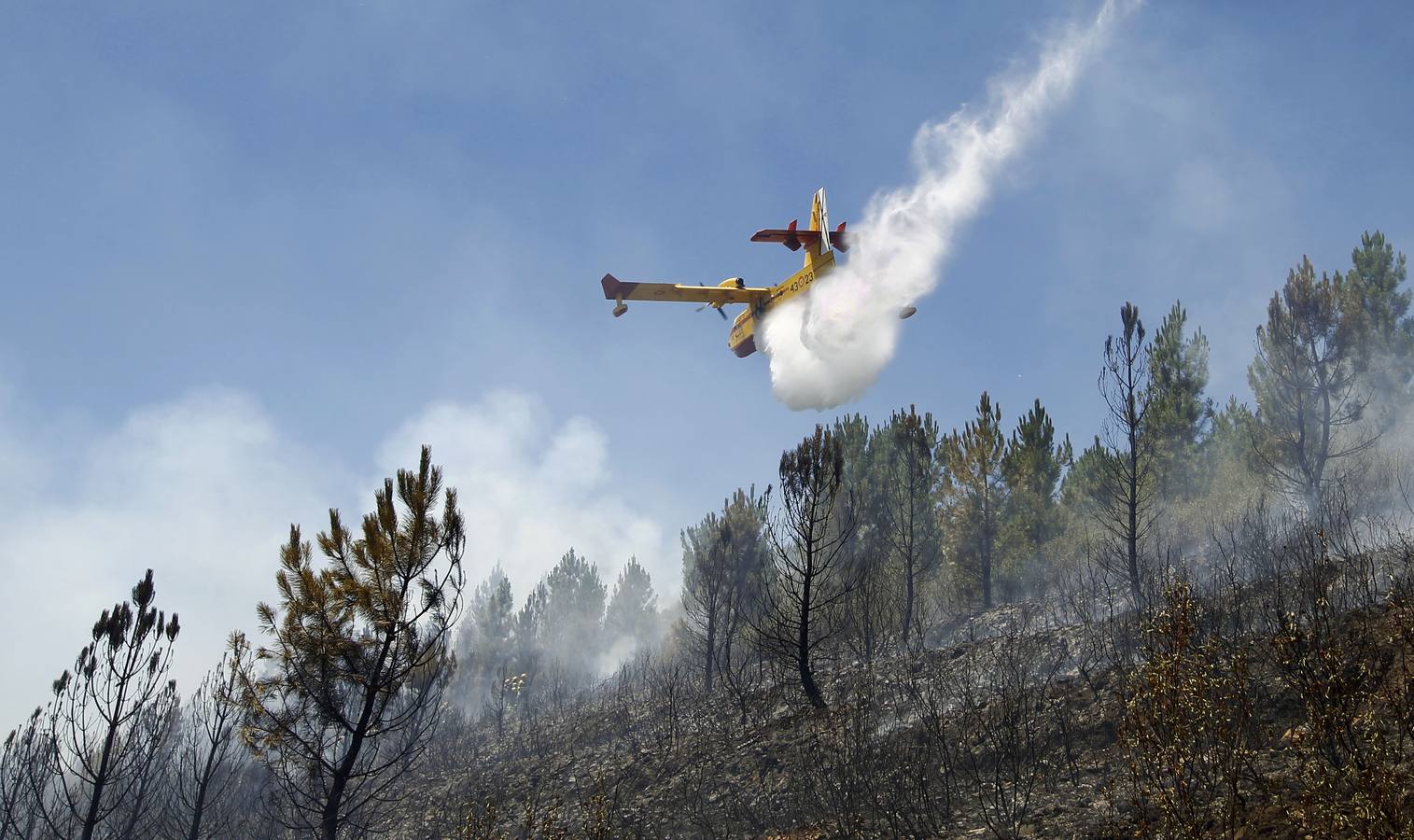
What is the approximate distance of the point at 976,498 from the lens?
118 ft

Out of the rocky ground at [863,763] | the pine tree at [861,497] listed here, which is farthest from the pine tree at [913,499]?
the rocky ground at [863,763]

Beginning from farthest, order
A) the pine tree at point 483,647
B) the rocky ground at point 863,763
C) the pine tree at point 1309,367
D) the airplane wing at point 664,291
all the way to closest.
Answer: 1. the pine tree at point 483,647
2. the airplane wing at point 664,291
3. the pine tree at point 1309,367
4. the rocky ground at point 863,763

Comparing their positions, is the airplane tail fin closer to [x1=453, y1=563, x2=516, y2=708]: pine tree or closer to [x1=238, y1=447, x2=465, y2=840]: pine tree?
[x1=238, y1=447, x2=465, y2=840]: pine tree

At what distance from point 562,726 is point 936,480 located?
61.2ft

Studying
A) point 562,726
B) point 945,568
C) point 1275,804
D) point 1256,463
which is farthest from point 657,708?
point 1256,463

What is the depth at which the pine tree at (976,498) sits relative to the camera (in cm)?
3519

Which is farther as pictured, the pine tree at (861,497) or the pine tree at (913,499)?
the pine tree at (913,499)

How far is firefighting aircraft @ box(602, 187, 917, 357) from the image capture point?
29.9 meters

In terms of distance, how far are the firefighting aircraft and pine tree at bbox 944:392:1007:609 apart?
34.9 ft

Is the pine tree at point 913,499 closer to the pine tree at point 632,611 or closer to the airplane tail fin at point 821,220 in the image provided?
the airplane tail fin at point 821,220

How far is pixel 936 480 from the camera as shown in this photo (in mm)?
37750

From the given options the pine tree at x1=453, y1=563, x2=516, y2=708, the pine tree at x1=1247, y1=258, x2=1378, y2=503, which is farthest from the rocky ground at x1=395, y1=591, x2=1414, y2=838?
the pine tree at x1=453, y1=563, x2=516, y2=708

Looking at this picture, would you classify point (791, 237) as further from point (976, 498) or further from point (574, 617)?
point (574, 617)

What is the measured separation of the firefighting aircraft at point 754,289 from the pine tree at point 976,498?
1065 centimetres
